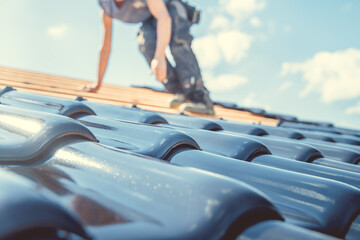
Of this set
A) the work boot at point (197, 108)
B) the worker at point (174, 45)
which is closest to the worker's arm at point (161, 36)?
the worker at point (174, 45)

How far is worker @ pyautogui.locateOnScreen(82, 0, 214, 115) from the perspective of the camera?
3.04 meters

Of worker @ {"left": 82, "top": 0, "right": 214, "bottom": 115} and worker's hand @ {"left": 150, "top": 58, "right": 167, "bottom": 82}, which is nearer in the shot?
worker's hand @ {"left": 150, "top": 58, "right": 167, "bottom": 82}

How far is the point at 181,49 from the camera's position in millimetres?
3424

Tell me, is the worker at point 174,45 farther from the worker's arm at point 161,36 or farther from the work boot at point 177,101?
the worker's arm at point 161,36

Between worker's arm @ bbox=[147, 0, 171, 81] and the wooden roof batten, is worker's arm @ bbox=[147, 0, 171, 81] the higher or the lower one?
the higher one

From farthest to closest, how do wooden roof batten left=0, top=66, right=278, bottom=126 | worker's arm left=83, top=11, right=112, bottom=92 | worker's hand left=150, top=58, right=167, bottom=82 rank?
worker's arm left=83, top=11, right=112, bottom=92 < wooden roof batten left=0, top=66, right=278, bottom=126 < worker's hand left=150, top=58, right=167, bottom=82

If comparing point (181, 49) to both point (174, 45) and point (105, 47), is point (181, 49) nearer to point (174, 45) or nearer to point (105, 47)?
point (174, 45)

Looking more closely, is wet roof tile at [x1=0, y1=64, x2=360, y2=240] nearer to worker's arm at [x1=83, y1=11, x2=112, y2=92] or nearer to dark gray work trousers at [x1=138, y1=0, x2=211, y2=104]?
worker's arm at [x1=83, y1=11, x2=112, y2=92]

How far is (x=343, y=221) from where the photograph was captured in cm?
58

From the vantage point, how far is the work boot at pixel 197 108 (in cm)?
310

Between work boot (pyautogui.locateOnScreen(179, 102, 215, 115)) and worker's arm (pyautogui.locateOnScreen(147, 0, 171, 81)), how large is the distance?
2.28 ft

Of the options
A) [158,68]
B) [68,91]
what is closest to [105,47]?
[68,91]

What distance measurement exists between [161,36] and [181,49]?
3.34 ft

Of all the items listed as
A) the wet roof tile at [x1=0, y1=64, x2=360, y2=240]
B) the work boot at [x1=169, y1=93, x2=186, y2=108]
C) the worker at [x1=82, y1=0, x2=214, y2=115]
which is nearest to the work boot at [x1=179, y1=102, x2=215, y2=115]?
the worker at [x1=82, y1=0, x2=214, y2=115]
